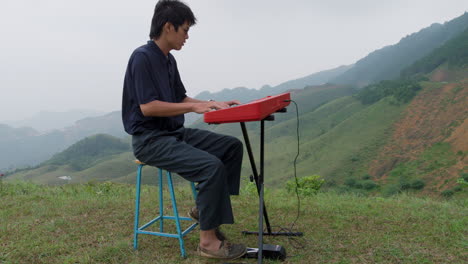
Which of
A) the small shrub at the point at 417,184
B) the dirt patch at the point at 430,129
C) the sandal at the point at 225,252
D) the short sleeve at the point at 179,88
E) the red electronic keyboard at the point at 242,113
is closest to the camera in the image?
the red electronic keyboard at the point at 242,113

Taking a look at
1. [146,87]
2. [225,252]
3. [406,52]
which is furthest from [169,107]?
[406,52]

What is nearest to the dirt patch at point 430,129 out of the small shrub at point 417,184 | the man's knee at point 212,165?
the small shrub at point 417,184

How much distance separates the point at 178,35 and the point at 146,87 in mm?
489

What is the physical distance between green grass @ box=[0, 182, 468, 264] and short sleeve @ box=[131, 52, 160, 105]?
1293mm

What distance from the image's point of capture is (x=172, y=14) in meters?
2.66

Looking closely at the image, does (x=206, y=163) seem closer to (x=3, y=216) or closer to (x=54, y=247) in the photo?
(x=54, y=247)

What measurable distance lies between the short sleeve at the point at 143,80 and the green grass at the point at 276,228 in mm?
1293

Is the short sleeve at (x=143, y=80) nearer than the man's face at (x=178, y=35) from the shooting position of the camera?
Yes

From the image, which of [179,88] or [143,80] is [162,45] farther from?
[179,88]

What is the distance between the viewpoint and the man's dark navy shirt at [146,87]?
2.62 m

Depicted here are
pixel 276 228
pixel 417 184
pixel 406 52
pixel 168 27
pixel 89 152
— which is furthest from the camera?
pixel 406 52

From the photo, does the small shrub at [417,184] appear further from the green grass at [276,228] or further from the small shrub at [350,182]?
the green grass at [276,228]

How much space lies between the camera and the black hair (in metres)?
2.67

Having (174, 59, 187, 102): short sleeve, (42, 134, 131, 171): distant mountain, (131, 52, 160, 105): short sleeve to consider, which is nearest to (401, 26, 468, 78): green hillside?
(42, 134, 131, 171): distant mountain
